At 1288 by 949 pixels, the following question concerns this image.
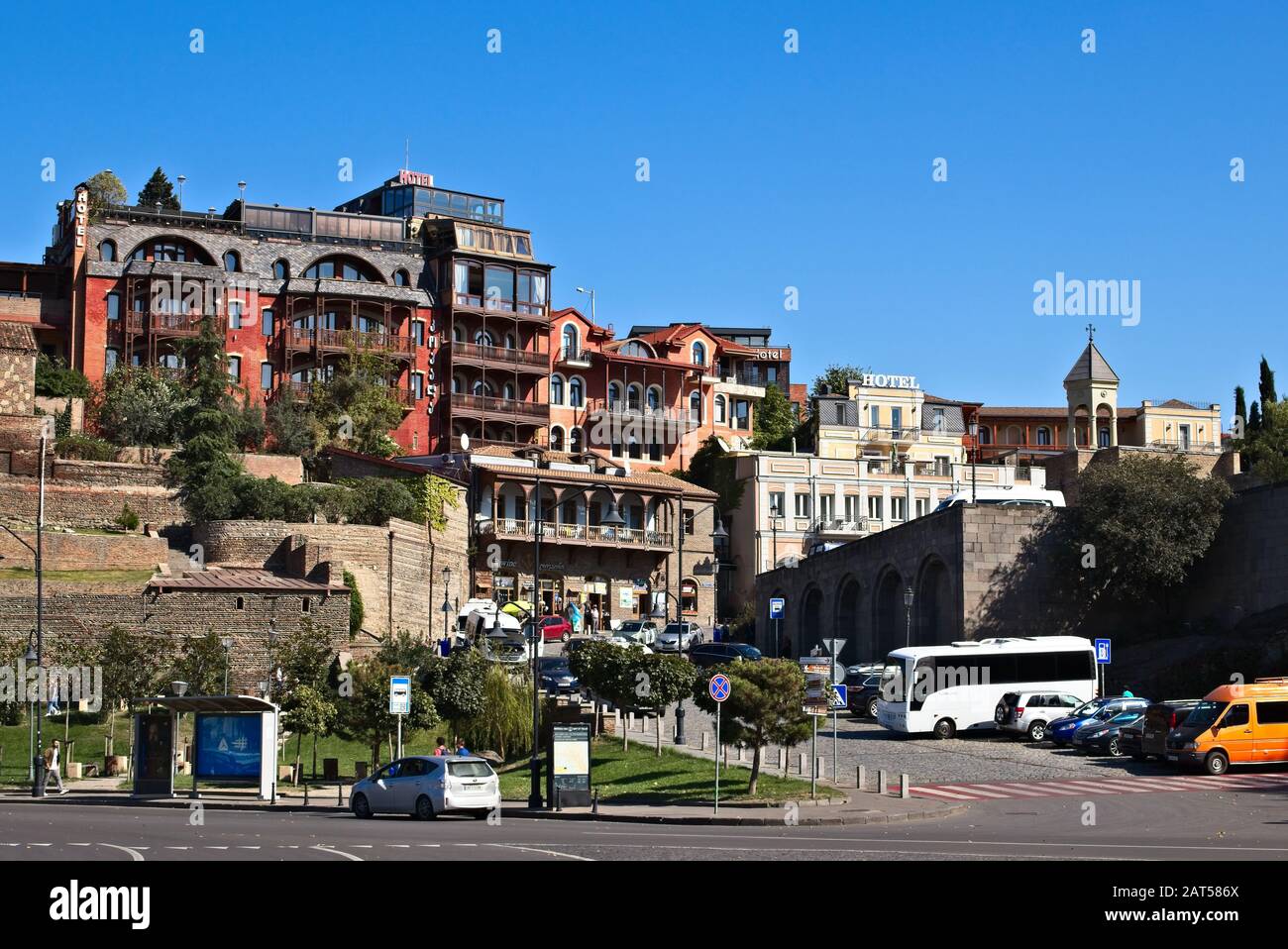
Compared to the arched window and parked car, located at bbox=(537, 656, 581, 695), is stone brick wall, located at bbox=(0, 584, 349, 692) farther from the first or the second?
the arched window

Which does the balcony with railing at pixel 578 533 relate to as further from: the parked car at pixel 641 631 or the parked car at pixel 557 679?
the parked car at pixel 557 679

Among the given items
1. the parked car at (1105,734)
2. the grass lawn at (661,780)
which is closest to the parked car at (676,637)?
the grass lawn at (661,780)

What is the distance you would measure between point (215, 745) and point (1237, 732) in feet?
72.3

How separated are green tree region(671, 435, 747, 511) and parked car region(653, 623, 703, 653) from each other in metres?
20.4

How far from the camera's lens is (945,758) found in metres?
38.5

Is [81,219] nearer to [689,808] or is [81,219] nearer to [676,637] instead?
[676,637]

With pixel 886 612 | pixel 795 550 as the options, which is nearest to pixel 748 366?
pixel 795 550

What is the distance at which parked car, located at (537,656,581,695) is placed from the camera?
157ft

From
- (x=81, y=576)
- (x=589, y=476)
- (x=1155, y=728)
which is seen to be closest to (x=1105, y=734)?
(x=1155, y=728)

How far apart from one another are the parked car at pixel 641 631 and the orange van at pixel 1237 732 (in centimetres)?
2791

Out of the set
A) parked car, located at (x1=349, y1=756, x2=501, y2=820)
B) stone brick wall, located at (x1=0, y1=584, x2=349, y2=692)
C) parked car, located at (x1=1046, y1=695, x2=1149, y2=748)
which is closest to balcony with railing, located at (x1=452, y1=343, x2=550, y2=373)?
stone brick wall, located at (x1=0, y1=584, x2=349, y2=692)
